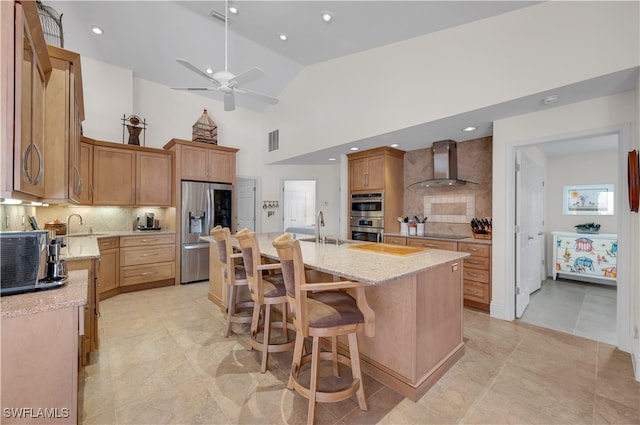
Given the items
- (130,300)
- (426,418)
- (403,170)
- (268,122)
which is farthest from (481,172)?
(130,300)

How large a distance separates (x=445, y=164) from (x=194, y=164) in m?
4.21

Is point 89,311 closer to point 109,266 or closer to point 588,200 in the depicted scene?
point 109,266

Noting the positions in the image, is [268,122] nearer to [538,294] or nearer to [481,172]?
[481,172]

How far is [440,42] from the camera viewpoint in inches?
122

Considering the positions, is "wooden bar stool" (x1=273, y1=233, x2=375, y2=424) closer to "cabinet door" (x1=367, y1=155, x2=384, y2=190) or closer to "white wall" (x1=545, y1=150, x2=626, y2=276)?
"cabinet door" (x1=367, y1=155, x2=384, y2=190)

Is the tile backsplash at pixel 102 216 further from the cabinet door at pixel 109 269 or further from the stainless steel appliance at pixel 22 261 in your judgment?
the stainless steel appliance at pixel 22 261

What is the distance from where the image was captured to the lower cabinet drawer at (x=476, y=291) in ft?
11.2

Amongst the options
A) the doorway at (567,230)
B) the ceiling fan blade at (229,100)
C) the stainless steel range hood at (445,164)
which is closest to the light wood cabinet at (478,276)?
the doorway at (567,230)

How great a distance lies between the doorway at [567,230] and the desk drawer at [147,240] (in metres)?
5.11

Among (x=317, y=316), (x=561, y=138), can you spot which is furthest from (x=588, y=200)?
(x=317, y=316)

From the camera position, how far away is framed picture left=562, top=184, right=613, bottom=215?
15.4 ft

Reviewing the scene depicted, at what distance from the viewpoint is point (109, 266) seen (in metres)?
3.95

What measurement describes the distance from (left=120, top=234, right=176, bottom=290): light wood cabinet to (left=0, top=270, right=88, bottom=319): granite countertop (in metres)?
3.06

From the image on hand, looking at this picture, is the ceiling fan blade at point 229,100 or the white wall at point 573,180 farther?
the white wall at point 573,180
